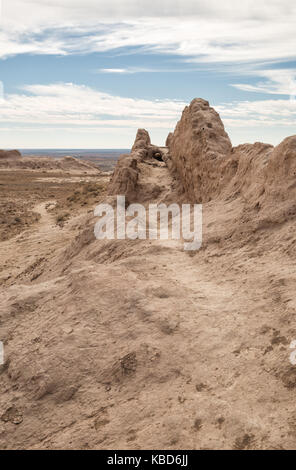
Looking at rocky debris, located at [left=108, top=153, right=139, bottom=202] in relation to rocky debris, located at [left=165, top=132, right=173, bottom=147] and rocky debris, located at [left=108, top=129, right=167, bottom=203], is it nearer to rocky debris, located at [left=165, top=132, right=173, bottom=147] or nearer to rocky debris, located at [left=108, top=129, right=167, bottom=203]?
rocky debris, located at [left=108, top=129, right=167, bottom=203]

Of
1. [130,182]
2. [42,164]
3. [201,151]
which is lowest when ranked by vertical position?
[130,182]

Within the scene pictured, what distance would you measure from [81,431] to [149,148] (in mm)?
11959

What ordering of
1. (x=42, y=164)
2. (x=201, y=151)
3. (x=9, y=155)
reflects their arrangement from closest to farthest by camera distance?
(x=201, y=151), (x=42, y=164), (x=9, y=155)

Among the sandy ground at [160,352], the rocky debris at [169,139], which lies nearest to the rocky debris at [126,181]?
the rocky debris at [169,139]

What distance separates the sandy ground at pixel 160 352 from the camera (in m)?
3.14

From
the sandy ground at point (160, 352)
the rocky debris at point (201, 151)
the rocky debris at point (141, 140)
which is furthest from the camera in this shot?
the rocky debris at point (141, 140)

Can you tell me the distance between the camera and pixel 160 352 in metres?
3.93

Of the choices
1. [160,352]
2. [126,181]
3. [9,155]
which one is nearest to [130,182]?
[126,181]

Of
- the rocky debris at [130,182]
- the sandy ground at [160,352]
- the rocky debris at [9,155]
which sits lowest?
the sandy ground at [160,352]

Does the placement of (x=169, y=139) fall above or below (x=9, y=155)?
below

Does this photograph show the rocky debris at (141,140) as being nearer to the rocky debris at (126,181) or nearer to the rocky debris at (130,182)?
the rocky debris at (130,182)

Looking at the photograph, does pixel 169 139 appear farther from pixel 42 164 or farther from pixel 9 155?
pixel 9 155

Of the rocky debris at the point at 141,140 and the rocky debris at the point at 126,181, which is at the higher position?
the rocky debris at the point at 141,140
